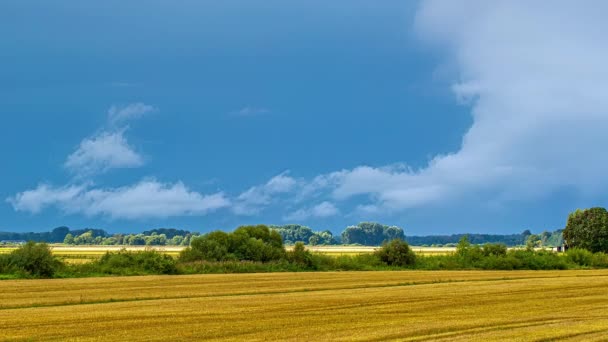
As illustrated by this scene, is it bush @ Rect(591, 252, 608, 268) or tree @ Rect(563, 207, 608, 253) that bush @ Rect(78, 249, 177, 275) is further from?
tree @ Rect(563, 207, 608, 253)

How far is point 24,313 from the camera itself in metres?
30.6

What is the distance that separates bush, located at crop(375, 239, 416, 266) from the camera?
3253 inches

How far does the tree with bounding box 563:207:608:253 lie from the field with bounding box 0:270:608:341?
6353 cm

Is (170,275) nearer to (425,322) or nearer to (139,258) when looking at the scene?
(139,258)

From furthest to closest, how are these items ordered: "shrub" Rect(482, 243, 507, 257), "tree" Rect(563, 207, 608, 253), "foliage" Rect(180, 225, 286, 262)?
"tree" Rect(563, 207, 608, 253) < "shrub" Rect(482, 243, 507, 257) < "foliage" Rect(180, 225, 286, 262)

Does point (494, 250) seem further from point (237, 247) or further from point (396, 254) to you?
point (237, 247)

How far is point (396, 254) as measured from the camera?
82812 mm

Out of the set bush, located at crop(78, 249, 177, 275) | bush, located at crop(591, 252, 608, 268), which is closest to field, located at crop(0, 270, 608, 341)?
bush, located at crop(78, 249, 177, 275)

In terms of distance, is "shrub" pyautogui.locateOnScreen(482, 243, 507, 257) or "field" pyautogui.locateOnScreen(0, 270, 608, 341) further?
"shrub" pyautogui.locateOnScreen(482, 243, 507, 257)

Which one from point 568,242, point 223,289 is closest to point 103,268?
point 223,289

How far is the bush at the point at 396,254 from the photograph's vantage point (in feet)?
271

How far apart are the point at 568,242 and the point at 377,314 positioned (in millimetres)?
91099

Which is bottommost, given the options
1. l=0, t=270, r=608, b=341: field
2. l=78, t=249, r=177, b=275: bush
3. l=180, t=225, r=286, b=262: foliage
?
l=0, t=270, r=608, b=341: field

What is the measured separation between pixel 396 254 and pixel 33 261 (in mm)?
41093
